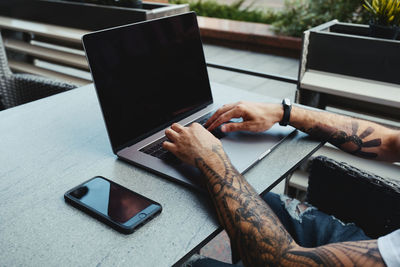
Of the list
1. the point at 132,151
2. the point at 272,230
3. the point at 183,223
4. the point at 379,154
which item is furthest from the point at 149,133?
the point at 379,154

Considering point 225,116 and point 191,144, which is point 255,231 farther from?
point 225,116

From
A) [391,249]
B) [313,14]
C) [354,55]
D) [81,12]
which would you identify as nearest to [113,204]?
[391,249]

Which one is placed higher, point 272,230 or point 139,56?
point 139,56

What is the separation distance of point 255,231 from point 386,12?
1.52 metres

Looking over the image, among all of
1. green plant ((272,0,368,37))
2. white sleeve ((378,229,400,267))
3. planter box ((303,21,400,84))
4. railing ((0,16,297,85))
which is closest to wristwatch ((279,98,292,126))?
white sleeve ((378,229,400,267))

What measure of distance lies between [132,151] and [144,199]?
243mm

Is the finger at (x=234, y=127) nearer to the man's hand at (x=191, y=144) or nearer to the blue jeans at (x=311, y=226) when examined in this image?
the man's hand at (x=191, y=144)

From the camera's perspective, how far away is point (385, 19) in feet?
5.93

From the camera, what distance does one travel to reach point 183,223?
841mm

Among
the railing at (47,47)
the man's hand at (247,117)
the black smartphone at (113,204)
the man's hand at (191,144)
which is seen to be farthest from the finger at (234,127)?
the railing at (47,47)

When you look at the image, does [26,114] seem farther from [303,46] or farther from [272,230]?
[303,46]

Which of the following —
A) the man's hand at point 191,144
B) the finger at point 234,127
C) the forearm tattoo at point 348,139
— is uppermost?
the man's hand at point 191,144

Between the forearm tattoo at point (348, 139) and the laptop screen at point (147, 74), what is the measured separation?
462 mm

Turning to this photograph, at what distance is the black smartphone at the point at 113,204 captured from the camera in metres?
0.82
